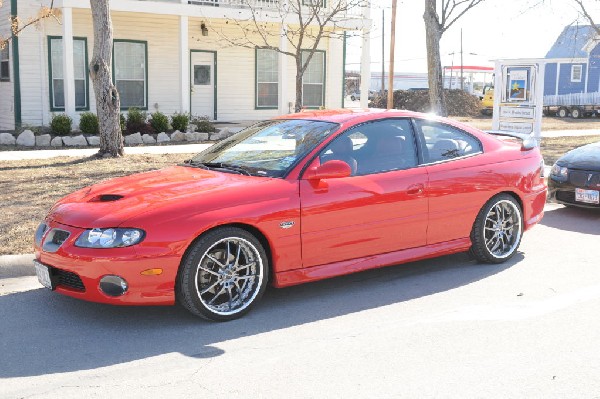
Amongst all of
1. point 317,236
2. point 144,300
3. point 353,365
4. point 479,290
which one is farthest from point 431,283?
point 144,300

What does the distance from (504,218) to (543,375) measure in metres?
2.79

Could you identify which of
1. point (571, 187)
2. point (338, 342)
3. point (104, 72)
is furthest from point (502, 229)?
point (104, 72)

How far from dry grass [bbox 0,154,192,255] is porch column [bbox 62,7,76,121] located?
5036 mm

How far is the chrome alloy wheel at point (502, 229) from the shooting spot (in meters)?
6.83

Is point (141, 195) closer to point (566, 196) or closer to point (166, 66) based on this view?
point (566, 196)

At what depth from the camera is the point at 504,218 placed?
22.7ft

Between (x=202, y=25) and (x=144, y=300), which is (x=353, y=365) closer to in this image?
(x=144, y=300)

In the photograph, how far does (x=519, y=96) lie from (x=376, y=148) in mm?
10254

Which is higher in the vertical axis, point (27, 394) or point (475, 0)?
point (475, 0)

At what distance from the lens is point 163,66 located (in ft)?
70.6

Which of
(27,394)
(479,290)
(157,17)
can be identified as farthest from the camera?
(157,17)

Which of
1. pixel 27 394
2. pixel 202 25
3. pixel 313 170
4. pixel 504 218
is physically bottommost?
pixel 27 394

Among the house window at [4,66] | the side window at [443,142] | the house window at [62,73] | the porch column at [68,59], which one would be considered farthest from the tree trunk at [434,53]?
the house window at [4,66]

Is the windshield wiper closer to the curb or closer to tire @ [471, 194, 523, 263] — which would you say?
the curb
